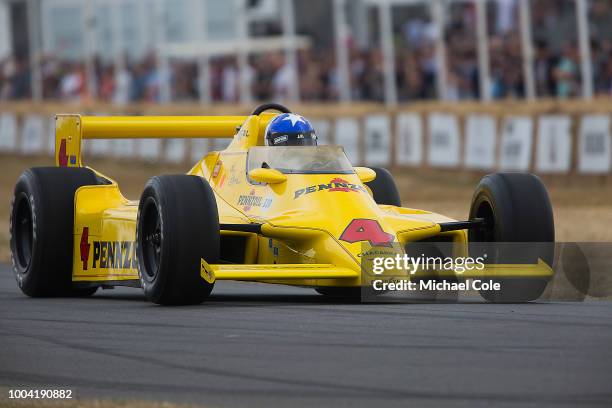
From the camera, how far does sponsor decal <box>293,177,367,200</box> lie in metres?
11.1

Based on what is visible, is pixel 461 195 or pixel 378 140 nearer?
pixel 461 195

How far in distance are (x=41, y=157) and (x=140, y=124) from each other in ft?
82.2

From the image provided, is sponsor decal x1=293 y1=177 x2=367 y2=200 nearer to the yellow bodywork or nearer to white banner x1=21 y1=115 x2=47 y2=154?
the yellow bodywork

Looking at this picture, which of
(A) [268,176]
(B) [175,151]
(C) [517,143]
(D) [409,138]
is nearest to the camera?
(A) [268,176]

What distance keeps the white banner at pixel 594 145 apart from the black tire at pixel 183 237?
14.4 m

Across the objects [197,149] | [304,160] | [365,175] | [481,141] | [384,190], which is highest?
[304,160]

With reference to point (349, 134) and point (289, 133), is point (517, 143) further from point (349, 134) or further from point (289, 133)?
point (289, 133)

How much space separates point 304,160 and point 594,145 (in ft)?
45.0

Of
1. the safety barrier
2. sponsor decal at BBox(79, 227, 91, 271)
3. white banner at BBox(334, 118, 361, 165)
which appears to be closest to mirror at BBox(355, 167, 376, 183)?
sponsor decal at BBox(79, 227, 91, 271)

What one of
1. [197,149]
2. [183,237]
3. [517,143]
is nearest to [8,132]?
[197,149]

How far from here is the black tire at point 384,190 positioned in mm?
13055

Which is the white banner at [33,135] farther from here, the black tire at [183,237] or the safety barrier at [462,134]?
the black tire at [183,237]

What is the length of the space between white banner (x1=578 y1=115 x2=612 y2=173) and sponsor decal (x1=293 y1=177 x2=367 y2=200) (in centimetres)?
1349

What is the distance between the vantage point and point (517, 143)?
2586cm
